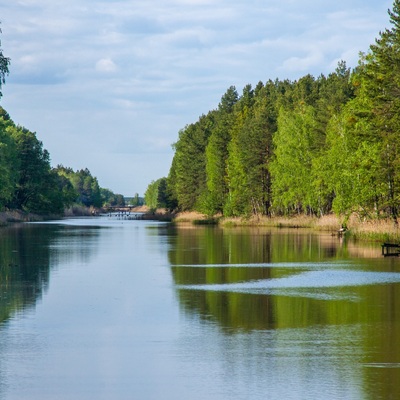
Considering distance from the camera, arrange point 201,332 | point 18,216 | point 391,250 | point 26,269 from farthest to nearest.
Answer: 1. point 18,216
2. point 391,250
3. point 26,269
4. point 201,332

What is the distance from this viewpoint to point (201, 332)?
17172 mm

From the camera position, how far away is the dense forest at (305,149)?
5475cm

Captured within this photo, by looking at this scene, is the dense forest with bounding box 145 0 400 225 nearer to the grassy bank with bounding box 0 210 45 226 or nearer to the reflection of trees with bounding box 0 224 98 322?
the reflection of trees with bounding box 0 224 98 322

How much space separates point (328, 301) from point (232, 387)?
1088cm

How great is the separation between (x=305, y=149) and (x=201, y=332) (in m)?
78.7

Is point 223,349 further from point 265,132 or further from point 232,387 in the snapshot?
point 265,132

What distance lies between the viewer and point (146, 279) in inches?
1163

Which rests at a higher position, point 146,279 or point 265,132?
point 265,132

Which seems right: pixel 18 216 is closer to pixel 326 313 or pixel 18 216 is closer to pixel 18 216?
pixel 18 216

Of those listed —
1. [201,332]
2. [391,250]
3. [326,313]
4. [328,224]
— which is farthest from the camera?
[328,224]

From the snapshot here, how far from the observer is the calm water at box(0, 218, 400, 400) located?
12.3m

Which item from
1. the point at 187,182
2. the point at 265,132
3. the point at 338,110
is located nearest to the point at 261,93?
the point at 187,182

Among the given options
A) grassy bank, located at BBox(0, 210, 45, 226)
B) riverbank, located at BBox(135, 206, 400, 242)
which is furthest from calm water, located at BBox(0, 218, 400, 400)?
grassy bank, located at BBox(0, 210, 45, 226)

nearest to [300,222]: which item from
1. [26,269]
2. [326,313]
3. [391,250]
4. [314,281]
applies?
[391,250]
